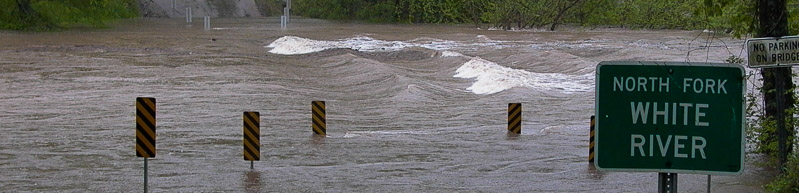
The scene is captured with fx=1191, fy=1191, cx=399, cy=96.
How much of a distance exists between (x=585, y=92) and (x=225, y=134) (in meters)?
12.0

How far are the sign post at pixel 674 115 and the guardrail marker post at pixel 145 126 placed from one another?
6745 mm

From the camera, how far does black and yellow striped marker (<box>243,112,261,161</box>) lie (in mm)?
13719

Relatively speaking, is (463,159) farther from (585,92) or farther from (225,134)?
(585,92)

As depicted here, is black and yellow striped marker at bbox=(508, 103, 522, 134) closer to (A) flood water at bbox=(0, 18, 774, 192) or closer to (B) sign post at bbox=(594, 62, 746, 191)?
(A) flood water at bbox=(0, 18, 774, 192)

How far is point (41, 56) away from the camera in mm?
42281

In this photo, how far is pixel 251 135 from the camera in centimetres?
1412

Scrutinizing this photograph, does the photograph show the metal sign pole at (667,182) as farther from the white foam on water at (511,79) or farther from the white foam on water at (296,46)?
the white foam on water at (296,46)

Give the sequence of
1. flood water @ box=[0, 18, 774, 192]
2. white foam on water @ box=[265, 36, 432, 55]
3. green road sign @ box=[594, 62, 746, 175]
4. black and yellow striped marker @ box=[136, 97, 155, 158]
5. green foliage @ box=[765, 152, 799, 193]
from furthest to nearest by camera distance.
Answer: white foam on water @ box=[265, 36, 432, 55], flood water @ box=[0, 18, 774, 192], black and yellow striped marker @ box=[136, 97, 155, 158], green foliage @ box=[765, 152, 799, 193], green road sign @ box=[594, 62, 746, 175]

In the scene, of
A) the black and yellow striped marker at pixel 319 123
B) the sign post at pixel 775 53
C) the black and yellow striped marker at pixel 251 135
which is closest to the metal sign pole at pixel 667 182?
the sign post at pixel 775 53

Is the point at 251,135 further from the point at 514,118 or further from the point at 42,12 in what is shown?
the point at 42,12

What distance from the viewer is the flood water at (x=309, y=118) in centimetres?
1404

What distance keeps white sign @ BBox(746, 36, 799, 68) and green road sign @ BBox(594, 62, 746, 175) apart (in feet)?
8.13

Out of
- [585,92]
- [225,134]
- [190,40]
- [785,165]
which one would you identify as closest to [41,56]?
[190,40]

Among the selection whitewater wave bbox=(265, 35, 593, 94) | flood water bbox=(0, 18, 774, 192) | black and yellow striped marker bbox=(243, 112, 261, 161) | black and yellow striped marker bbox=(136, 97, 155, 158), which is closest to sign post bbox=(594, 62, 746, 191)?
black and yellow striped marker bbox=(136, 97, 155, 158)
